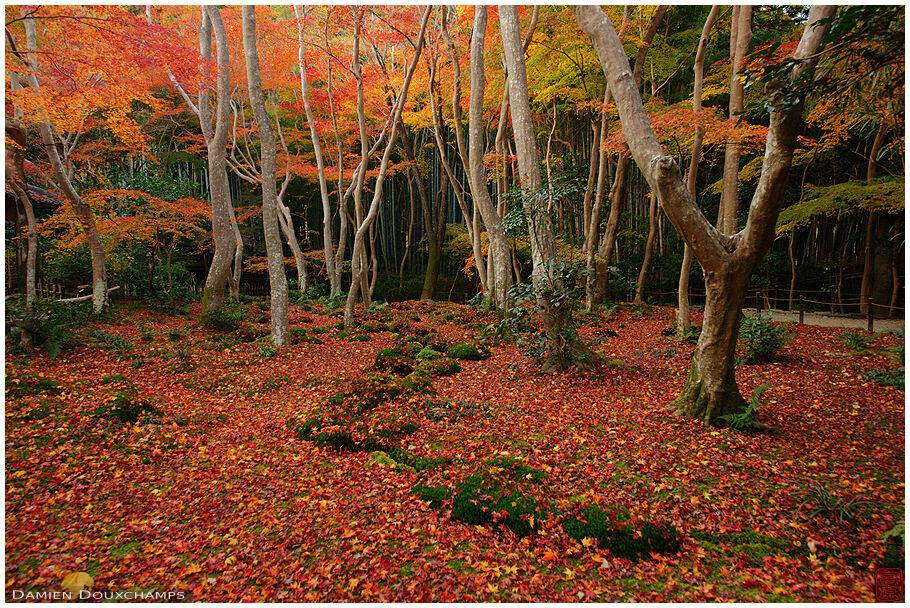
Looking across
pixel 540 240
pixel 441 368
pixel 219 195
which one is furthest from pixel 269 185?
pixel 540 240

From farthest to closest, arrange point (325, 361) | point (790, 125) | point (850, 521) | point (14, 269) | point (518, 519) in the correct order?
point (14, 269) < point (325, 361) < point (790, 125) < point (518, 519) < point (850, 521)

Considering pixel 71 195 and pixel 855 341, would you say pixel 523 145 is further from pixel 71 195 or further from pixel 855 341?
pixel 71 195

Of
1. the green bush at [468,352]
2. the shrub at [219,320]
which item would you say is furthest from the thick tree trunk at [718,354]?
the shrub at [219,320]

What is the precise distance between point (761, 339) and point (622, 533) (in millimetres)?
4611

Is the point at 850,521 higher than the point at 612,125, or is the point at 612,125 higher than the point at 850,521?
the point at 612,125

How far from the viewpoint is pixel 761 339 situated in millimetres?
5688

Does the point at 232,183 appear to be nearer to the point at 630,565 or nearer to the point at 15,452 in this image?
the point at 15,452

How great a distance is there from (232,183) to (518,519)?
68.2 ft

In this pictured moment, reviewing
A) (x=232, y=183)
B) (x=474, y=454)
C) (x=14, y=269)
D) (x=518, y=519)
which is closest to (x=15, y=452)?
(x=474, y=454)

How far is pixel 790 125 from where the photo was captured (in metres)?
3.09

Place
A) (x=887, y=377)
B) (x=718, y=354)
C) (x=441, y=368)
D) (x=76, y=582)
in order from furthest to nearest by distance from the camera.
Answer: (x=441, y=368)
(x=887, y=377)
(x=718, y=354)
(x=76, y=582)

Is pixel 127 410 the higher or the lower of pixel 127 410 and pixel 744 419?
the lower

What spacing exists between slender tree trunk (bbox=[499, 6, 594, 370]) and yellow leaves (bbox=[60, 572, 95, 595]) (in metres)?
4.55

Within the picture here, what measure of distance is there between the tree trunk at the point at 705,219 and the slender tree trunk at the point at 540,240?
161 centimetres
